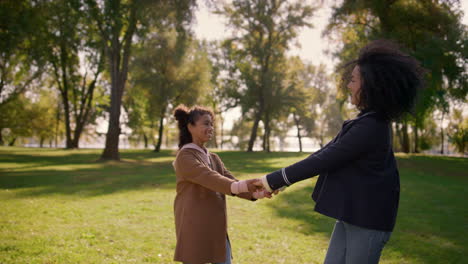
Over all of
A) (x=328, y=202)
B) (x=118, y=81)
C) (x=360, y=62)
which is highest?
(x=118, y=81)

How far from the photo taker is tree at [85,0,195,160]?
21.5 m

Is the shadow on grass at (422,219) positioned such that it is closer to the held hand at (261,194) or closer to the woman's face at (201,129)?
the held hand at (261,194)

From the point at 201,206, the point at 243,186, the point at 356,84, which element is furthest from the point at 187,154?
the point at 356,84

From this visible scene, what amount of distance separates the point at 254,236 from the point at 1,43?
16233 millimetres

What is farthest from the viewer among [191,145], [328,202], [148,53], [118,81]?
[148,53]

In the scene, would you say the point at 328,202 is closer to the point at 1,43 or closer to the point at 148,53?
the point at 1,43

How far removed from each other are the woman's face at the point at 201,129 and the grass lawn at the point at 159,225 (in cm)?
334

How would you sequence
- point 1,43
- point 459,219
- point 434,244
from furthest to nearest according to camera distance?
point 1,43, point 459,219, point 434,244

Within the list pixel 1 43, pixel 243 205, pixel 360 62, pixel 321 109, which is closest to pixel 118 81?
pixel 1 43

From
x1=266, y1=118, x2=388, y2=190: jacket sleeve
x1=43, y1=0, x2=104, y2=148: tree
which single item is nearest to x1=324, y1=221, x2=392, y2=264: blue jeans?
x1=266, y1=118, x2=388, y2=190: jacket sleeve

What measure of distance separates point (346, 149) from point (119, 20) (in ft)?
71.6

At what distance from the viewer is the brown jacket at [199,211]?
3275 mm

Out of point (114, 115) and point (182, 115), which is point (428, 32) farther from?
point (182, 115)

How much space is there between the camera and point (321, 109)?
63594mm
